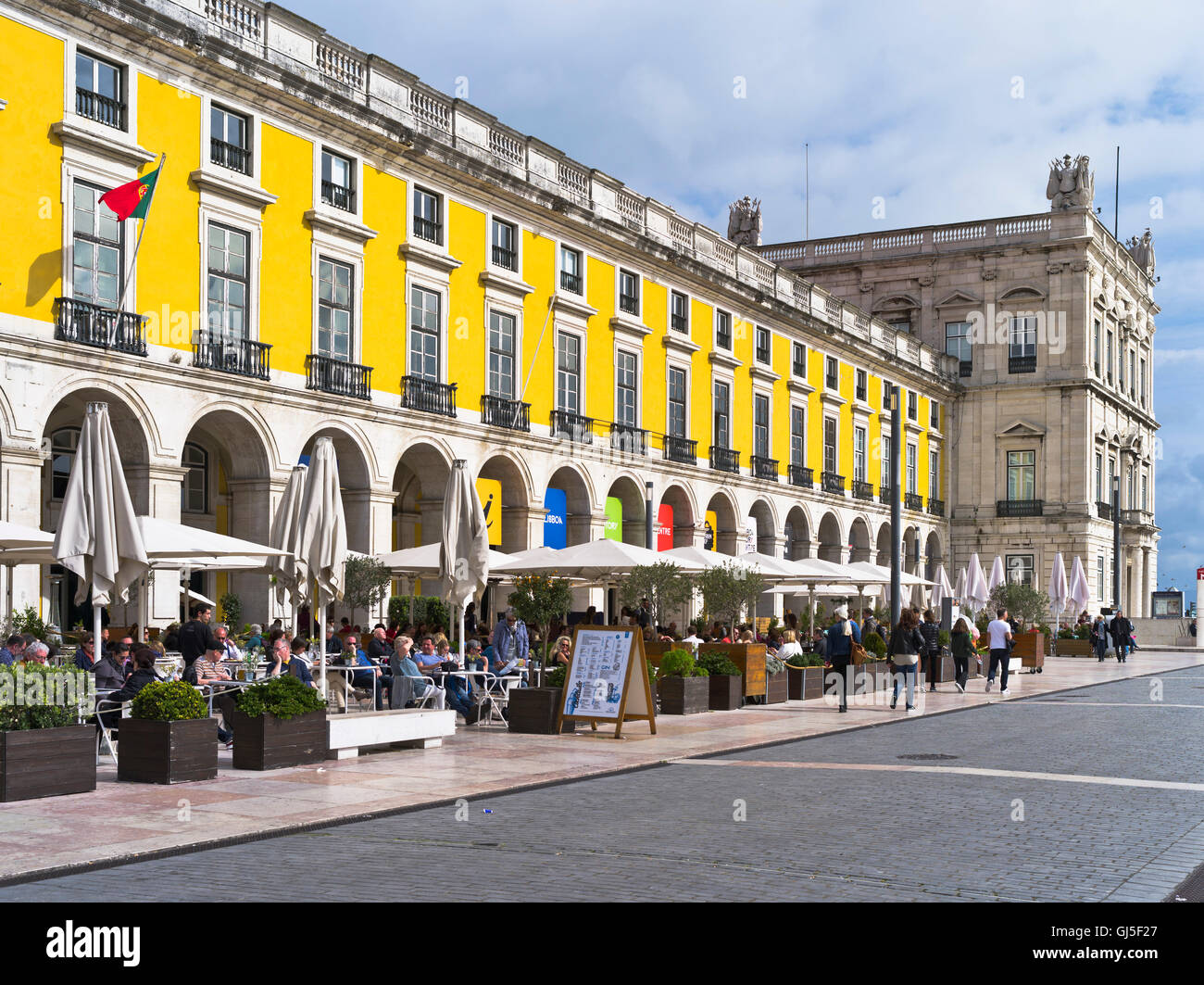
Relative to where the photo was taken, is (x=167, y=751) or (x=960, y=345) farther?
(x=960, y=345)

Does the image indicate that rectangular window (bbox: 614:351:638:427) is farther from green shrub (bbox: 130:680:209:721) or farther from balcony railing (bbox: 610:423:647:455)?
green shrub (bbox: 130:680:209:721)

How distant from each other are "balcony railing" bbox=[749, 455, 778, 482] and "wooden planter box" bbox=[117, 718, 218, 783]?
3377 cm

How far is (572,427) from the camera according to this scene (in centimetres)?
3594

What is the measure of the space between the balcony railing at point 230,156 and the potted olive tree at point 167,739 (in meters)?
15.7

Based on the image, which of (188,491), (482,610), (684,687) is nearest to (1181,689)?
(684,687)

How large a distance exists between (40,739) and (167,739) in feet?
4.17

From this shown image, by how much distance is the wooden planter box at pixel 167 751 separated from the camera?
12.3 meters

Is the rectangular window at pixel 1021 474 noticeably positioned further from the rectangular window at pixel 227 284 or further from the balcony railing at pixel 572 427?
the rectangular window at pixel 227 284

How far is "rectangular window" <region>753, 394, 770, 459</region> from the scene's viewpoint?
150 feet

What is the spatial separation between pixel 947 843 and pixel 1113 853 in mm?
1069

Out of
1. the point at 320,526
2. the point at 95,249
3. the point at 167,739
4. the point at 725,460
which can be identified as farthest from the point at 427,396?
the point at 167,739

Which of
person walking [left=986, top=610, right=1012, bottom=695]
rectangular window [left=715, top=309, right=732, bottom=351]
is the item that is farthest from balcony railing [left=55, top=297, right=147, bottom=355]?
rectangular window [left=715, top=309, right=732, bottom=351]

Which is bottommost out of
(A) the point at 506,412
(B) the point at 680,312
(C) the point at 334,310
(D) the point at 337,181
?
(A) the point at 506,412

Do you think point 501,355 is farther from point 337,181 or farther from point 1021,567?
point 1021,567
